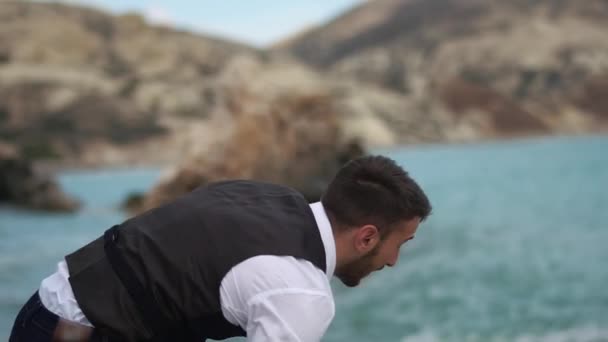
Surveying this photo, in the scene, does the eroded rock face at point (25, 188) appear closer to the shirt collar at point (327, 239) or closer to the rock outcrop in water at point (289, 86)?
the rock outcrop in water at point (289, 86)

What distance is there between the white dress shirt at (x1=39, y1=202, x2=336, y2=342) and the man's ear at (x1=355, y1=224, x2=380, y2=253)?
142 millimetres

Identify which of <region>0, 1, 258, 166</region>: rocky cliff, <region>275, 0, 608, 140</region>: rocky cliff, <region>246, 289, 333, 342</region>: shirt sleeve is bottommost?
<region>246, 289, 333, 342</region>: shirt sleeve

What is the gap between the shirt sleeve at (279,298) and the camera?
2186 mm

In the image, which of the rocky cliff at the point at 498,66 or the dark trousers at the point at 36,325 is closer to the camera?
the dark trousers at the point at 36,325

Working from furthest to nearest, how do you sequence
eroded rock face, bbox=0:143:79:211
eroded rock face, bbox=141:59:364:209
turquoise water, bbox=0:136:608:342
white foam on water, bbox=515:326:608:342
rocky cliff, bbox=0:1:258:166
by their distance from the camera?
1. rocky cliff, bbox=0:1:258:166
2. eroded rock face, bbox=0:143:79:211
3. eroded rock face, bbox=141:59:364:209
4. turquoise water, bbox=0:136:608:342
5. white foam on water, bbox=515:326:608:342

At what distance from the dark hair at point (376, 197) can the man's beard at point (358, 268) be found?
9cm

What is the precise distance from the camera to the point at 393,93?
12962 cm

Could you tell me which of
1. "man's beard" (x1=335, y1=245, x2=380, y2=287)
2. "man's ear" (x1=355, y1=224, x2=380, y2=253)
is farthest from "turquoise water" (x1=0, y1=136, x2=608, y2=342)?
"man's ear" (x1=355, y1=224, x2=380, y2=253)

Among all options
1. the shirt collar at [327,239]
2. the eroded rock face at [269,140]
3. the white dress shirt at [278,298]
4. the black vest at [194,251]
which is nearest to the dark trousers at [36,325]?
the black vest at [194,251]

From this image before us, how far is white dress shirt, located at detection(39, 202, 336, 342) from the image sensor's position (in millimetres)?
2186

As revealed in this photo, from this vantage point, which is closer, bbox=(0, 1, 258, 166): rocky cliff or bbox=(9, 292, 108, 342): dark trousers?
→ bbox=(9, 292, 108, 342): dark trousers

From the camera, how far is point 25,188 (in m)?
25.3

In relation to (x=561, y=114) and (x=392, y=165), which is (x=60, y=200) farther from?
(x=561, y=114)

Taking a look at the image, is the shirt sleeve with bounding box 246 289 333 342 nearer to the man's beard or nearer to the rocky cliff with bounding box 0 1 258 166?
the man's beard
